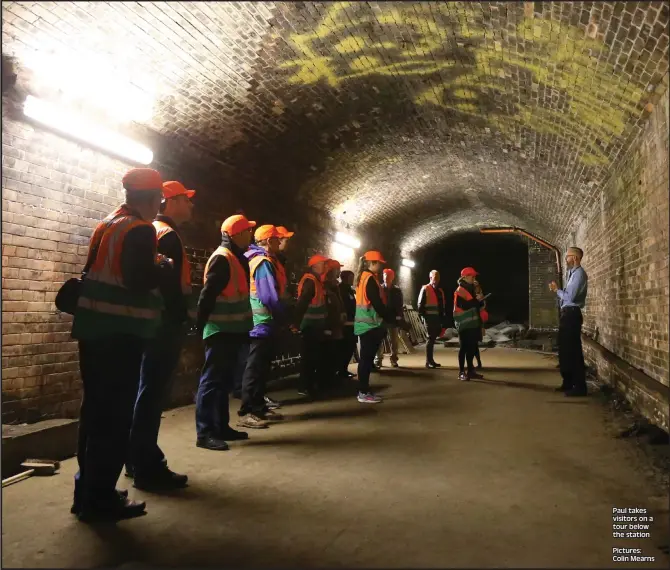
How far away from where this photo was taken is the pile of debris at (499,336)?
53.3 feet

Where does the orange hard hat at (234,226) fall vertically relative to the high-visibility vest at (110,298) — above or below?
above

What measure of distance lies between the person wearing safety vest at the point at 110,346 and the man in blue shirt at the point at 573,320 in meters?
5.72

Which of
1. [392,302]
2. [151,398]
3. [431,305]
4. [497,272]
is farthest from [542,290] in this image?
[151,398]

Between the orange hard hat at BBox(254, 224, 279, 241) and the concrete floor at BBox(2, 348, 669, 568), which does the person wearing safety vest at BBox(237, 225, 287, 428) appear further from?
the concrete floor at BBox(2, 348, 669, 568)

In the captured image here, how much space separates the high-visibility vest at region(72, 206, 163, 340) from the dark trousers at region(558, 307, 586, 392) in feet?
19.1

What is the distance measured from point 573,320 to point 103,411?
6.12 m

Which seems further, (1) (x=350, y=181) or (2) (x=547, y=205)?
(2) (x=547, y=205)

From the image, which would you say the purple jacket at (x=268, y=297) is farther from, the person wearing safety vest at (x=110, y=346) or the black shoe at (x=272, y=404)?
the person wearing safety vest at (x=110, y=346)

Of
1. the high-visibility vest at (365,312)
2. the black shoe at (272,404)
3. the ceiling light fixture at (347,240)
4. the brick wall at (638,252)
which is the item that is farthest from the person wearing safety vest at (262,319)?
the ceiling light fixture at (347,240)

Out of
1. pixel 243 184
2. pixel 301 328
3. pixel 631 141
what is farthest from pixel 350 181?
pixel 631 141

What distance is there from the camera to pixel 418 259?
18625 mm

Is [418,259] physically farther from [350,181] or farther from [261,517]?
[261,517]

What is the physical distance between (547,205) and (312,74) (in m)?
6.96

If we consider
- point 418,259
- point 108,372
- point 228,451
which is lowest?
point 228,451
